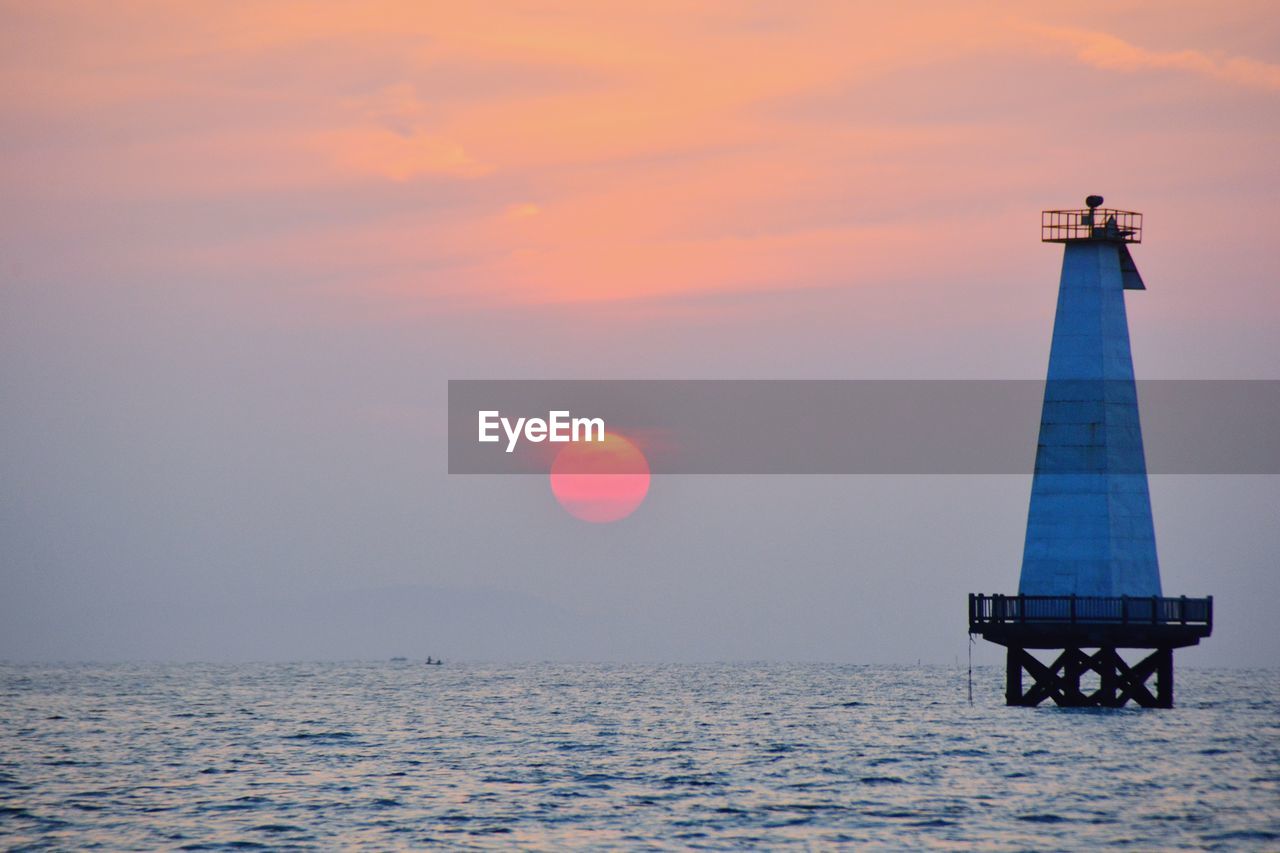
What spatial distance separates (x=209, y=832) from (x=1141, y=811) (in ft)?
71.3

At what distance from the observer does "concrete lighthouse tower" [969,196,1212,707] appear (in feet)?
182

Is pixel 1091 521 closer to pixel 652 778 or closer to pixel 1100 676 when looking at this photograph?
pixel 1100 676

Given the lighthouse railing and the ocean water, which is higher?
the lighthouse railing

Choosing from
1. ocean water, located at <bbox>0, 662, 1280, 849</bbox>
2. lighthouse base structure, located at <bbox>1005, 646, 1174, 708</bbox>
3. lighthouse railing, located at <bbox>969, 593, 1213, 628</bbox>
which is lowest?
ocean water, located at <bbox>0, 662, 1280, 849</bbox>

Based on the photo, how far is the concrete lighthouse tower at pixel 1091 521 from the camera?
55.5 meters

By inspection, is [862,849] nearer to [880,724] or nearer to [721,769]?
[721,769]

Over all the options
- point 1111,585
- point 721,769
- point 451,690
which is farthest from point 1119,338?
point 451,690

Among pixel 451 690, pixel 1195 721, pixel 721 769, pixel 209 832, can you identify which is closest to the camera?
pixel 209 832

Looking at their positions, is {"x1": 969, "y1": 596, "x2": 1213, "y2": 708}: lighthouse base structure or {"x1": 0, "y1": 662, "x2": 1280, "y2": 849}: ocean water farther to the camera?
{"x1": 969, "y1": 596, "x2": 1213, "y2": 708}: lighthouse base structure

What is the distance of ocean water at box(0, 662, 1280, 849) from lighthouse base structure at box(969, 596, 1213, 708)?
135cm

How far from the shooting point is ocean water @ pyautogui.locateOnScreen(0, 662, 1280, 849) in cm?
3581

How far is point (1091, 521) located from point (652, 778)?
19.5 m

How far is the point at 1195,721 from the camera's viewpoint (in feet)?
202

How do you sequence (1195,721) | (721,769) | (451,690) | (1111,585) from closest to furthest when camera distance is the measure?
(721,769), (1111,585), (1195,721), (451,690)
